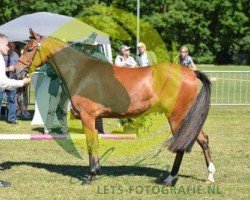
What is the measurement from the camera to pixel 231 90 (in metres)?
19.4

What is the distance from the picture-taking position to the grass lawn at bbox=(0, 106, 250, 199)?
262 inches

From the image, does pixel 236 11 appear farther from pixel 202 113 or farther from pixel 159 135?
pixel 202 113

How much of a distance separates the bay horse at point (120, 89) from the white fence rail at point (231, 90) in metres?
9.99

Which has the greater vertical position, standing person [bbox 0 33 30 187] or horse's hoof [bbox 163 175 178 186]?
standing person [bbox 0 33 30 187]

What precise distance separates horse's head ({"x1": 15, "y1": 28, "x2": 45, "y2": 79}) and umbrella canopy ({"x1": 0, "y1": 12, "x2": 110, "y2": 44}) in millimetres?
5758

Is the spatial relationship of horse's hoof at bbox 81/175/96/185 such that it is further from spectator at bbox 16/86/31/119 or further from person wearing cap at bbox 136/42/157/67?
spectator at bbox 16/86/31/119

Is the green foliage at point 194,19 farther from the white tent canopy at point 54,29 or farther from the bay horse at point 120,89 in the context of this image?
the bay horse at point 120,89

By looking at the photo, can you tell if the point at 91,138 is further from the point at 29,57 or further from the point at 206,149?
the point at 206,149

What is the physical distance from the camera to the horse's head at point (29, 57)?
23.1 ft

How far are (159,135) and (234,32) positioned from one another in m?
41.7

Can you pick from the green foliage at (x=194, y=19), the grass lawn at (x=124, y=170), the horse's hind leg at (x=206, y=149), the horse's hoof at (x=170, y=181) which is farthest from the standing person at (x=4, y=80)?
the green foliage at (x=194, y=19)

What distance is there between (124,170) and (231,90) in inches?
479

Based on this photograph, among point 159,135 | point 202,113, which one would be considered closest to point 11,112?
point 159,135

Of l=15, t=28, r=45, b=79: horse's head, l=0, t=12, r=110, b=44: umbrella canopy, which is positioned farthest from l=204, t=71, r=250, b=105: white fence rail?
l=15, t=28, r=45, b=79: horse's head
